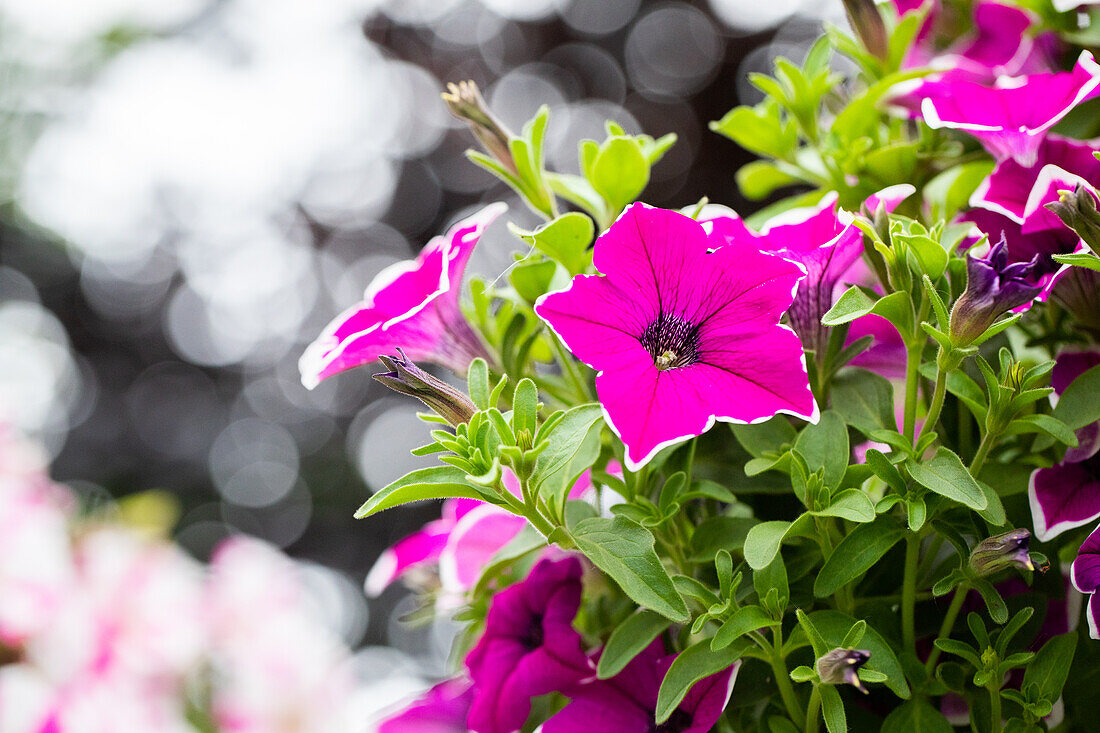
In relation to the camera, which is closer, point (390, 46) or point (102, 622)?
point (102, 622)

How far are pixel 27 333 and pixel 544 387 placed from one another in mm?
2965

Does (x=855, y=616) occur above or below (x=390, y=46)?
above

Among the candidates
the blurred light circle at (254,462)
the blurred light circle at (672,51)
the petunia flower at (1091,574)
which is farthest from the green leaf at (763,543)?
the blurred light circle at (254,462)

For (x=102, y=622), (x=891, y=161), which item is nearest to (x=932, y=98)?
(x=891, y=161)

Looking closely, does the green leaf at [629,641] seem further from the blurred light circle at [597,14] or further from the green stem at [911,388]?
the blurred light circle at [597,14]

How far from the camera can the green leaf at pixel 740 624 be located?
0.94 ft

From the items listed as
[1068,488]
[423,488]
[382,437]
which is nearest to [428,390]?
[423,488]

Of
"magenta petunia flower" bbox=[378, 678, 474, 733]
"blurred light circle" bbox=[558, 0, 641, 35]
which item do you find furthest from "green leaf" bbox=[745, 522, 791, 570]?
"blurred light circle" bbox=[558, 0, 641, 35]

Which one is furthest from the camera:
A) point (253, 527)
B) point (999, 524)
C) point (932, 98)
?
point (253, 527)

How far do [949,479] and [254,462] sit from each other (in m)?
3.40

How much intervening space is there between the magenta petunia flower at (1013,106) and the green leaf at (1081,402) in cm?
10

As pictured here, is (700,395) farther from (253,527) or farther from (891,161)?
(253,527)

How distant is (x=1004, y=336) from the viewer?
392mm

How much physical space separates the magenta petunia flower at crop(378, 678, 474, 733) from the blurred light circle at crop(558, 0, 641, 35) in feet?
10.0
